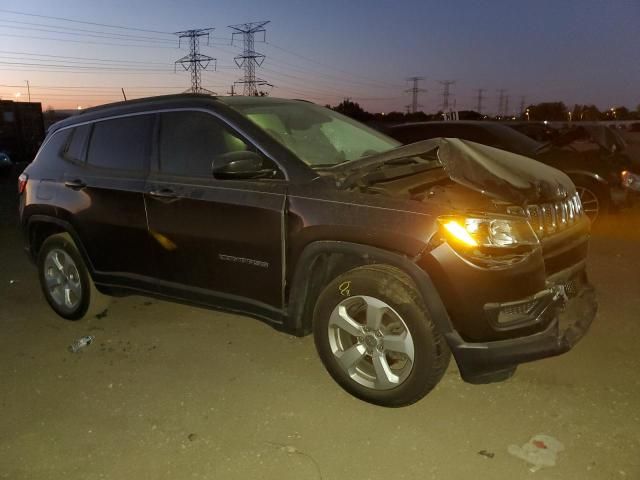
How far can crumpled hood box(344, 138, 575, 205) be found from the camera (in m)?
3.18

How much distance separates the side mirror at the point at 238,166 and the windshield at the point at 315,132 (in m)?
0.32

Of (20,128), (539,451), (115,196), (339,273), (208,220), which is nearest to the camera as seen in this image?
(539,451)

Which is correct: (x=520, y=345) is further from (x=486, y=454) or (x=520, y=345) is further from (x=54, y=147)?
(x=54, y=147)

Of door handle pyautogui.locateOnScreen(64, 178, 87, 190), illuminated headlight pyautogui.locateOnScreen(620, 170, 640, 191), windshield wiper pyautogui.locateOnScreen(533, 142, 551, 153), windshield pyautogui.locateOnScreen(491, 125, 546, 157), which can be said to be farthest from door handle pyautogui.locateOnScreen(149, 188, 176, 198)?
illuminated headlight pyautogui.locateOnScreen(620, 170, 640, 191)

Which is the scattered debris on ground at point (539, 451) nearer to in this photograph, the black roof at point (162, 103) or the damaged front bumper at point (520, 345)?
the damaged front bumper at point (520, 345)

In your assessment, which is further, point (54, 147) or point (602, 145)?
point (602, 145)

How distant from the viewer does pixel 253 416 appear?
323cm

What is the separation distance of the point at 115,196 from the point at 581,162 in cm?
654

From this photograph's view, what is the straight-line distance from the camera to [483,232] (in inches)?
113

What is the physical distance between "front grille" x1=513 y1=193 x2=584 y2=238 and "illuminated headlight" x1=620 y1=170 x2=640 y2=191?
4916 mm

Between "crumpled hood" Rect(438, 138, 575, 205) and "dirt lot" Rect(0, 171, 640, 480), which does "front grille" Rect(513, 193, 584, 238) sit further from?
"dirt lot" Rect(0, 171, 640, 480)

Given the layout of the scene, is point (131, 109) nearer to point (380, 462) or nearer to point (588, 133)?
point (380, 462)

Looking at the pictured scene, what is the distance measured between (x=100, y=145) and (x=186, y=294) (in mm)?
1483

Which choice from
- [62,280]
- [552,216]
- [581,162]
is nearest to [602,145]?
[581,162]
